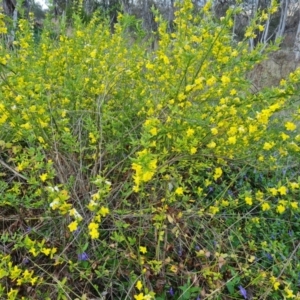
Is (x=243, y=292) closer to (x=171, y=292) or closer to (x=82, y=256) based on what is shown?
(x=171, y=292)

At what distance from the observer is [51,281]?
1461mm

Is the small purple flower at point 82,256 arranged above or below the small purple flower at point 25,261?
above

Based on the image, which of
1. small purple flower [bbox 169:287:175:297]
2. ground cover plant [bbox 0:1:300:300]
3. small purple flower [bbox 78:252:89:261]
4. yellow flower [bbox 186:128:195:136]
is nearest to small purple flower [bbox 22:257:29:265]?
ground cover plant [bbox 0:1:300:300]

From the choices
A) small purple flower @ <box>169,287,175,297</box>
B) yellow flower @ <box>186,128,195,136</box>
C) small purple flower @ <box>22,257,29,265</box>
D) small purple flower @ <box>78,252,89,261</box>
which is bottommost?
small purple flower @ <box>169,287,175,297</box>

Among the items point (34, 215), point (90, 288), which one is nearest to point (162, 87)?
point (34, 215)

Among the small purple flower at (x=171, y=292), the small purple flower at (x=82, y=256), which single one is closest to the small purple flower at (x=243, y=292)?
the small purple flower at (x=171, y=292)

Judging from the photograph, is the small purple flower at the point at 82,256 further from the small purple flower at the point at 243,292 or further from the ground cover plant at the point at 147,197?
the small purple flower at the point at 243,292

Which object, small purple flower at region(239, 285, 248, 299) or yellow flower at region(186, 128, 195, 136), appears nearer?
yellow flower at region(186, 128, 195, 136)

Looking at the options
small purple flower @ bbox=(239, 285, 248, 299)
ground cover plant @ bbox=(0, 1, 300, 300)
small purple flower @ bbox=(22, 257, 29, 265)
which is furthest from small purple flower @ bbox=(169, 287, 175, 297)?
small purple flower @ bbox=(22, 257, 29, 265)

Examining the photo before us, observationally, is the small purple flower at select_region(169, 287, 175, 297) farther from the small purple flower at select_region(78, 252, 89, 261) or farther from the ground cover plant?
the small purple flower at select_region(78, 252, 89, 261)

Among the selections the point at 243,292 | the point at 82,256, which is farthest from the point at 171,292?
the point at 82,256

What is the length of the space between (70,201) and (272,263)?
1.08 m

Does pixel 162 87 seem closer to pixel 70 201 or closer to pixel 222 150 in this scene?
pixel 222 150

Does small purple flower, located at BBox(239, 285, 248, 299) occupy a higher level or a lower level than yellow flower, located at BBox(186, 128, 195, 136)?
lower
